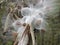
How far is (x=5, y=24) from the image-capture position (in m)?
0.71

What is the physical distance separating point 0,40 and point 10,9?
117 mm

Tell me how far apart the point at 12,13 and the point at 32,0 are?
0.08 metres

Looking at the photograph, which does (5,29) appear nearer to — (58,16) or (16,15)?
(16,15)

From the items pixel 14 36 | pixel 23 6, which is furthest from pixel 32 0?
pixel 14 36

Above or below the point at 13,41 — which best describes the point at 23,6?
above

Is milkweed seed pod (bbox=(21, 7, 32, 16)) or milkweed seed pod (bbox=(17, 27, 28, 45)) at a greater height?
milkweed seed pod (bbox=(21, 7, 32, 16))

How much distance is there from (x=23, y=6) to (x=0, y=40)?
15cm

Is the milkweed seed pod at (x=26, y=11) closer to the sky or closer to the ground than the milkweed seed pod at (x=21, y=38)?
closer to the sky

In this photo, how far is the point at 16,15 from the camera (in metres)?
0.69

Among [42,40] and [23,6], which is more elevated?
[23,6]

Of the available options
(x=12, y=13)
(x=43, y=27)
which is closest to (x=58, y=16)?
(x=43, y=27)

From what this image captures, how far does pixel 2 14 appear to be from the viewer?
2.37ft

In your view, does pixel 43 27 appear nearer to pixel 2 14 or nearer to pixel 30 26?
pixel 30 26

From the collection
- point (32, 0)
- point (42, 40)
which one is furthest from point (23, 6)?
point (42, 40)
